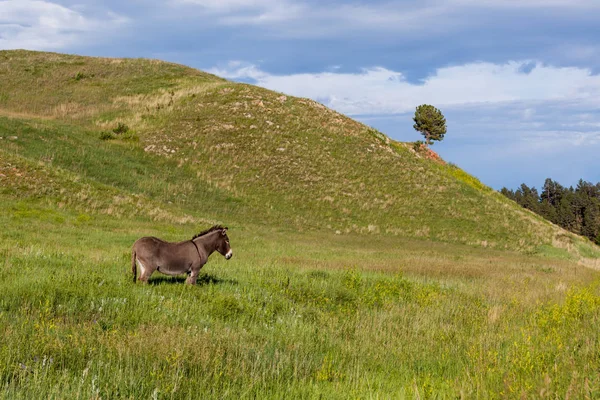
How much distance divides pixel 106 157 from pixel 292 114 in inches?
1028

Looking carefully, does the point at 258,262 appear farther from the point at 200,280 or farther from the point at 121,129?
the point at 121,129

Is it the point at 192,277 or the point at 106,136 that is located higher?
the point at 106,136

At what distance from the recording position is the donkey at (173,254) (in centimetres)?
1115

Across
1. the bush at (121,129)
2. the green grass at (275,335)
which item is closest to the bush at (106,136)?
the bush at (121,129)

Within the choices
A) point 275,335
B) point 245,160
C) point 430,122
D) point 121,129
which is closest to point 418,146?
point 430,122

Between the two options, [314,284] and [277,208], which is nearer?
[314,284]

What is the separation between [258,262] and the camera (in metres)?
20.4

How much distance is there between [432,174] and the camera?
197 feet

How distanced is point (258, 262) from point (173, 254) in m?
9.22

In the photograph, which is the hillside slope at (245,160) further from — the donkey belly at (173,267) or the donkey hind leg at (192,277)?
the donkey belly at (173,267)

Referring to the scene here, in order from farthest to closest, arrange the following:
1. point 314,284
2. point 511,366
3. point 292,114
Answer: point 292,114
point 314,284
point 511,366

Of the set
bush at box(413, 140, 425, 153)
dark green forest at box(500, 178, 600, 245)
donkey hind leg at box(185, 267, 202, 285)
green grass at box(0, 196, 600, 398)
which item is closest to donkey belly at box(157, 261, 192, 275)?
donkey hind leg at box(185, 267, 202, 285)

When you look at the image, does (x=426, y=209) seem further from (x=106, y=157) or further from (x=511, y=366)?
(x=511, y=366)

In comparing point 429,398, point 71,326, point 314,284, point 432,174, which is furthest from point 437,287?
point 432,174
